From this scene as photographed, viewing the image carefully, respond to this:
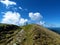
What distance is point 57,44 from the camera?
182250 mm

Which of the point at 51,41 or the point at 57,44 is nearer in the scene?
the point at 57,44

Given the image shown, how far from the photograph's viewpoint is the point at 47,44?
188 metres

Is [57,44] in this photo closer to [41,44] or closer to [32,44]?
[41,44]

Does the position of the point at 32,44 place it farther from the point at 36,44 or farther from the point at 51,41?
the point at 51,41

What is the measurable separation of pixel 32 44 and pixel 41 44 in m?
15.4

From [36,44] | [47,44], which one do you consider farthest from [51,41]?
[36,44]

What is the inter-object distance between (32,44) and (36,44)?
824cm

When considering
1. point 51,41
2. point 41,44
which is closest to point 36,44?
point 41,44

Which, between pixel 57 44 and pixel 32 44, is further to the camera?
pixel 32 44

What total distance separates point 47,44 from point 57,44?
628 inches

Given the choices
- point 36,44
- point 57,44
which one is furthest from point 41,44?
point 57,44

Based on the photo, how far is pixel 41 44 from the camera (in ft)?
623

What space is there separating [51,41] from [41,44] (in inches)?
784

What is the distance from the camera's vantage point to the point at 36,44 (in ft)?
622
